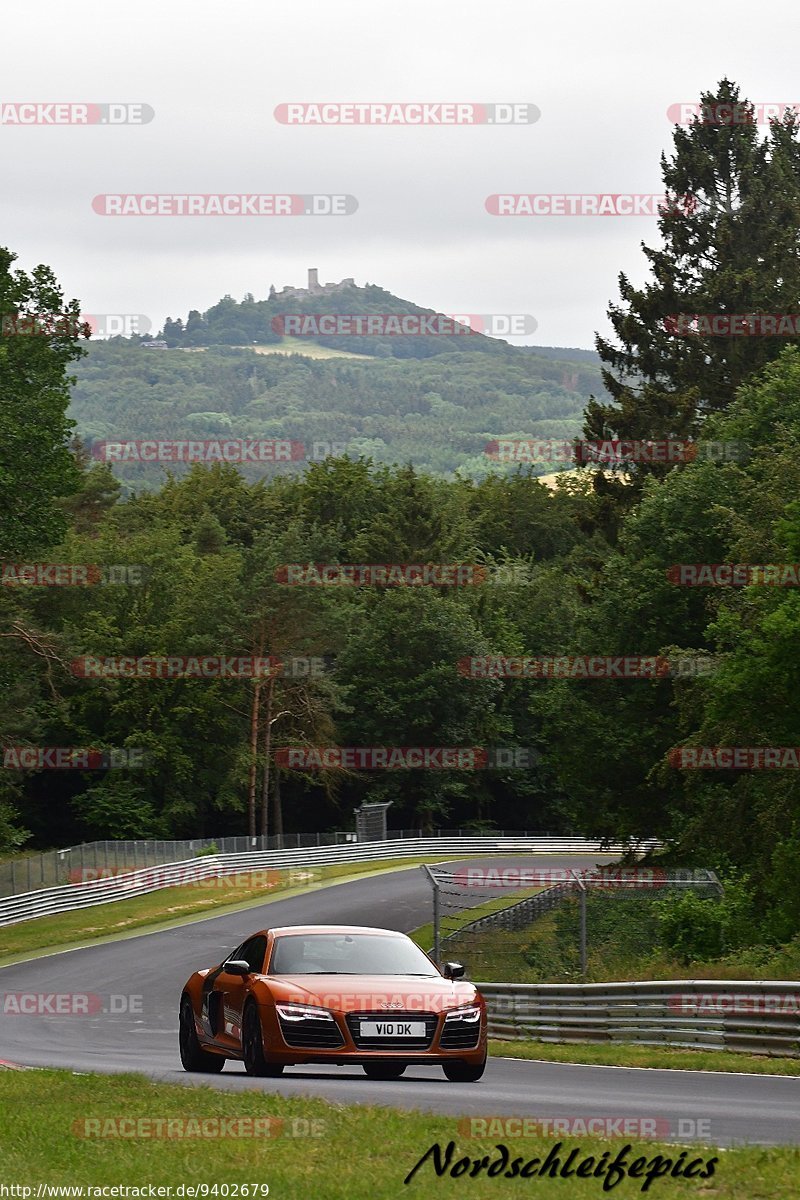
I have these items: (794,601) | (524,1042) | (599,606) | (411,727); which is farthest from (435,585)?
(524,1042)

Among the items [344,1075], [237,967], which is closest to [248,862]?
[344,1075]

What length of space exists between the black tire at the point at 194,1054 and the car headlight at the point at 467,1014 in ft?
9.77

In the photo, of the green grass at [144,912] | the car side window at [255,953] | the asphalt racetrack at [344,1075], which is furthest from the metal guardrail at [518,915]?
the car side window at [255,953]

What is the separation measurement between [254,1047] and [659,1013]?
711 centimetres

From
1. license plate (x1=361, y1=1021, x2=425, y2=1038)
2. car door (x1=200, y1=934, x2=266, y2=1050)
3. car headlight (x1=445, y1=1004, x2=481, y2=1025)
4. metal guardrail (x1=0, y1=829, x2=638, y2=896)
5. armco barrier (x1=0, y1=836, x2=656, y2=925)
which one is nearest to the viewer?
license plate (x1=361, y1=1021, x2=425, y2=1038)

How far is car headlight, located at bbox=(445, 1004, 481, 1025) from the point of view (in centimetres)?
1473

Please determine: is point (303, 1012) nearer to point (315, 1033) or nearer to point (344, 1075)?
point (315, 1033)

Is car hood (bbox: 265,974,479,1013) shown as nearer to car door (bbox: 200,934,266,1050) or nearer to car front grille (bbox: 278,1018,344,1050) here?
car front grille (bbox: 278,1018,344,1050)

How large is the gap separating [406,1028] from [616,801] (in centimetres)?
3487

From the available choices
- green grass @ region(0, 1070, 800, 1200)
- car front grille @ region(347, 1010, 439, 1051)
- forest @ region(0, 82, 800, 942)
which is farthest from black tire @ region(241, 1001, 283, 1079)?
forest @ region(0, 82, 800, 942)

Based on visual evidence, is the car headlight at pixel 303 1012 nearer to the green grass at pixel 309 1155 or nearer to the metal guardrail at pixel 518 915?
the green grass at pixel 309 1155

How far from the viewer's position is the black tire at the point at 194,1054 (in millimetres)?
16844

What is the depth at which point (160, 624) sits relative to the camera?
86812 mm

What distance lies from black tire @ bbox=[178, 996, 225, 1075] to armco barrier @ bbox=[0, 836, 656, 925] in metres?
34.3
